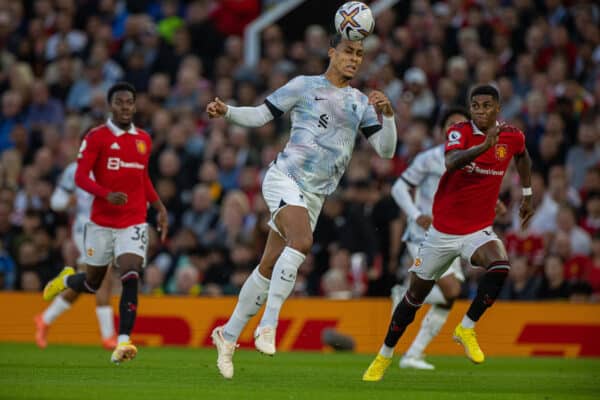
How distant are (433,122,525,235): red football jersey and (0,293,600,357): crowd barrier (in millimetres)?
5816

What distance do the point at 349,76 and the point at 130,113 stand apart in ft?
11.0

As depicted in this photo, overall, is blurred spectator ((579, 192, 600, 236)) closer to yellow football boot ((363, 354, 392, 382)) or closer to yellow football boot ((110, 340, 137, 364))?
yellow football boot ((363, 354, 392, 382))

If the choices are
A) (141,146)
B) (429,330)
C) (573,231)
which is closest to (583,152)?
(573,231)

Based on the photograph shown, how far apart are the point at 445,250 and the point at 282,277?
1.99 m

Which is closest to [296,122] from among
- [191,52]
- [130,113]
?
[130,113]

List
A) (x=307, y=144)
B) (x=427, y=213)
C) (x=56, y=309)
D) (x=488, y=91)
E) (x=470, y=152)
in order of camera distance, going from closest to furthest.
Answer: (x=470, y=152)
(x=307, y=144)
(x=488, y=91)
(x=427, y=213)
(x=56, y=309)

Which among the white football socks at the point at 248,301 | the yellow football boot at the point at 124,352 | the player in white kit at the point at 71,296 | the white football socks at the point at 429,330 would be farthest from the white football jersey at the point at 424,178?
the player in white kit at the point at 71,296

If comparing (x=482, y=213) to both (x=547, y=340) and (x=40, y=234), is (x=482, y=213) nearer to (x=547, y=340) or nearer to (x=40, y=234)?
(x=547, y=340)

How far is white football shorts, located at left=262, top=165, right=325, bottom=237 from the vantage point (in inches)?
446

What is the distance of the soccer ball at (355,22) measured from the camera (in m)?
11.6

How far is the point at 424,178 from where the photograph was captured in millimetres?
15266

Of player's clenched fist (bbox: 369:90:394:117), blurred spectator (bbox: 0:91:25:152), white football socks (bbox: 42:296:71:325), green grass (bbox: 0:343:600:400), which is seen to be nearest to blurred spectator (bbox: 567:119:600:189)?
green grass (bbox: 0:343:600:400)

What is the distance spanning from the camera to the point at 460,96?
20266 mm

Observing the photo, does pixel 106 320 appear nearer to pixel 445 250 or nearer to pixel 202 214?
pixel 202 214
